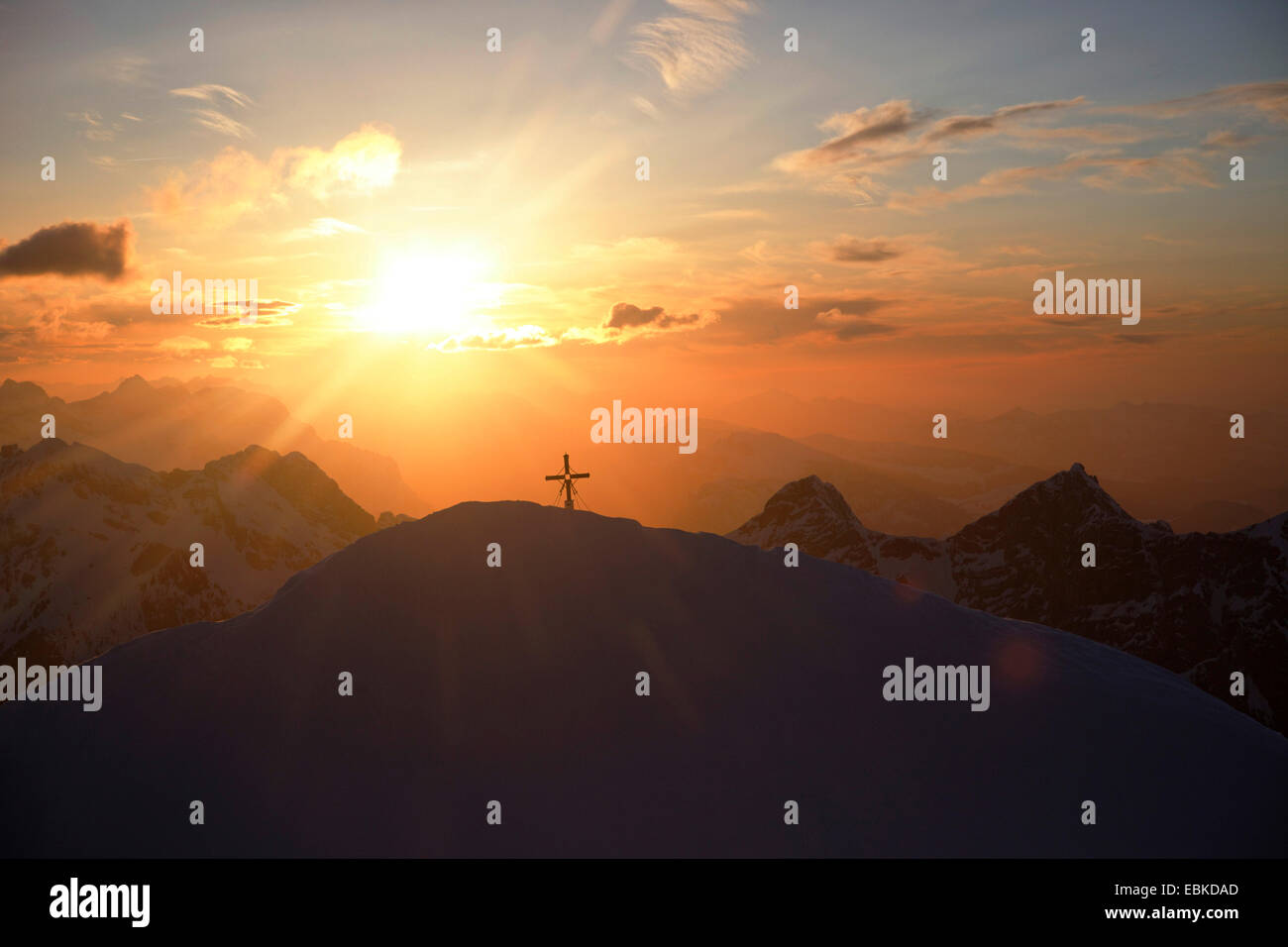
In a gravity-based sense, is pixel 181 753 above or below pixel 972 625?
below

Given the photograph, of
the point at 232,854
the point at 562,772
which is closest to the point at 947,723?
the point at 562,772

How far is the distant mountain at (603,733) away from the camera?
66.3 feet

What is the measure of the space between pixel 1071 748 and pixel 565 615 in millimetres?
14612

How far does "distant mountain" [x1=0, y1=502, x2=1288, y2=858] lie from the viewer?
20.2m

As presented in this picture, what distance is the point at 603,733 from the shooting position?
2197cm
